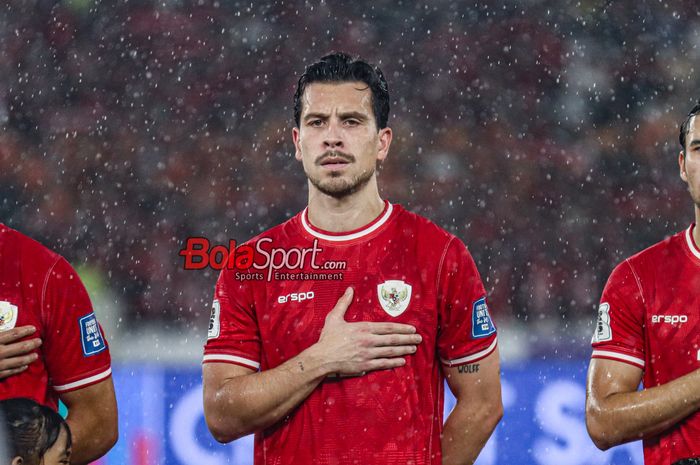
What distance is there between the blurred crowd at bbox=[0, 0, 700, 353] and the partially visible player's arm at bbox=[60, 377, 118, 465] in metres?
3.89

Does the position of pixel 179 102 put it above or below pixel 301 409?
above

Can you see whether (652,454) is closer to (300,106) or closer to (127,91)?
(300,106)

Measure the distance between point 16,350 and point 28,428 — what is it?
24 centimetres

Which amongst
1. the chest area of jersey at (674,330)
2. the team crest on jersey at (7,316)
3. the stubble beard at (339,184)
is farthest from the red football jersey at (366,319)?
the team crest on jersey at (7,316)

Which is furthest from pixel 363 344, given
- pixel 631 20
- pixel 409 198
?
pixel 631 20

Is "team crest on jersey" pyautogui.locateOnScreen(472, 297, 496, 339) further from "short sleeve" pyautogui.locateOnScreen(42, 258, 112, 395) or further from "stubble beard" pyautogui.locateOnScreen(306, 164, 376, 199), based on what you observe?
"short sleeve" pyautogui.locateOnScreen(42, 258, 112, 395)

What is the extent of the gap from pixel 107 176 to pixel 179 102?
37.2 inches

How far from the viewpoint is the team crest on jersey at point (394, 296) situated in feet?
10.3

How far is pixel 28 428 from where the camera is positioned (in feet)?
9.59

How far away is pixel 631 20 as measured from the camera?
9086 millimetres

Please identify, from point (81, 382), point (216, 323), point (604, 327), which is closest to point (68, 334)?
point (81, 382)

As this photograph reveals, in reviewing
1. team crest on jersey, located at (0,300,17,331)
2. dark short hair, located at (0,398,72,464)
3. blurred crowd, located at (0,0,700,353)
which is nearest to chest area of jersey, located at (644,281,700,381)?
dark short hair, located at (0,398,72,464)

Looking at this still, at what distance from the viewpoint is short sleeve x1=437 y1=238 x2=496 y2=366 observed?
3156mm

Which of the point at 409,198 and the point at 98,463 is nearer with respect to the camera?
the point at 98,463
